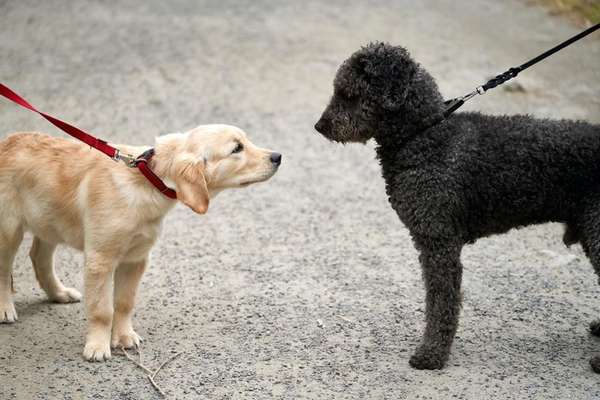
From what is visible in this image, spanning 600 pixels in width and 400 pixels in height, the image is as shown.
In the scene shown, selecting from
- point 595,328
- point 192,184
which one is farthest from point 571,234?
point 192,184

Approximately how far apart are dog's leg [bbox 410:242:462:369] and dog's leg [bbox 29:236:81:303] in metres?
2.37

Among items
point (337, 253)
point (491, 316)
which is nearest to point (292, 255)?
point (337, 253)

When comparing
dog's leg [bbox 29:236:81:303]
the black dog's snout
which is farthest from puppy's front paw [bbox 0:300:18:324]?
the black dog's snout

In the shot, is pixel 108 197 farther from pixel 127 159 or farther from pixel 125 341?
pixel 125 341

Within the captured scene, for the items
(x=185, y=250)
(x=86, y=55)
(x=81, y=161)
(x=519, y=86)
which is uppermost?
(x=81, y=161)

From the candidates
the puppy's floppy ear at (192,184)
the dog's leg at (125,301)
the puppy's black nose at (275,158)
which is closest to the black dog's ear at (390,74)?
the puppy's black nose at (275,158)

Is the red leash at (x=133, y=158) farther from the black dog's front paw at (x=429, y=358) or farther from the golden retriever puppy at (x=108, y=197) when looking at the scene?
the black dog's front paw at (x=429, y=358)

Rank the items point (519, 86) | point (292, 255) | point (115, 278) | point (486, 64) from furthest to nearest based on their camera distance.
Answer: point (486, 64)
point (519, 86)
point (292, 255)
point (115, 278)

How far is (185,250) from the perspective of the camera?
6.11 meters

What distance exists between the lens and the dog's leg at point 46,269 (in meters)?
5.08

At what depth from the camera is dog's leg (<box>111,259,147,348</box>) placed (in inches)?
A: 186

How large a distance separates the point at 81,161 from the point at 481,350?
8.73ft

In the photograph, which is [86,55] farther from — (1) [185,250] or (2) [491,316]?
(2) [491,316]

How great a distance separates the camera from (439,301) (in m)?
4.46
